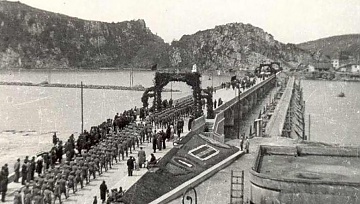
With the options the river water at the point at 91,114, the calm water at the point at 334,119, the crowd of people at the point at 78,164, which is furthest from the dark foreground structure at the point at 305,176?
the calm water at the point at 334,119

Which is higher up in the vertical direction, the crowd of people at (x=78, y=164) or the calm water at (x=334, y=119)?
the crowd of people at (x=78, y=164)

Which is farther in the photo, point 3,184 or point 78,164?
point 78,164

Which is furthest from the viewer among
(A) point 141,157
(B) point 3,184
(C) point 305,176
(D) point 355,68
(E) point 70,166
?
(D) point 355,68

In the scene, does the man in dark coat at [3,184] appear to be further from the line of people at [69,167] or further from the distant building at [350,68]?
the distant building at [350,68]

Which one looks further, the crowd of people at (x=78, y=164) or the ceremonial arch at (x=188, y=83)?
the ceremonial arch at (x=188, y=83)

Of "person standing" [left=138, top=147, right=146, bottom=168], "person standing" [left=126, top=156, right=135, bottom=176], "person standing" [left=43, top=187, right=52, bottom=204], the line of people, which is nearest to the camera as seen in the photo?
"person standing" [left=43, top=187, right=52, bottom=204]

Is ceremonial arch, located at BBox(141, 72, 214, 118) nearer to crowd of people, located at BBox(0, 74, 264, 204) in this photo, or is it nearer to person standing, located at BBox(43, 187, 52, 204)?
crowd of people, located at BBox(0, 74, 264, 204)

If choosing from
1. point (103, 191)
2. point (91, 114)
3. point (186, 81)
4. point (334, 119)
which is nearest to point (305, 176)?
point (103, 191)

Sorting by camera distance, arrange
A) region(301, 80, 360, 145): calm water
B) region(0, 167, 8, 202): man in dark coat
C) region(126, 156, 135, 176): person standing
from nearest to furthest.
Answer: region(0, 167, 8, 202): man in dark coat
region(126, 156, 135, 176): person standing
region(301, 80, 360, 145): calm water

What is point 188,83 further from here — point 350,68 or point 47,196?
point 350,68

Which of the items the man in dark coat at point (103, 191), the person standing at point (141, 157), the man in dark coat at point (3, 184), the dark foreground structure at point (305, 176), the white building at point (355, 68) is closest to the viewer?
the dark foreground structure at point (305, 176)

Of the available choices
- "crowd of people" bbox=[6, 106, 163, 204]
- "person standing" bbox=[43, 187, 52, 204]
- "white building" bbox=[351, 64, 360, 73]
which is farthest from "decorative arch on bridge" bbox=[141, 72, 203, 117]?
"white building" bbox=[351, 64, 360, 73]

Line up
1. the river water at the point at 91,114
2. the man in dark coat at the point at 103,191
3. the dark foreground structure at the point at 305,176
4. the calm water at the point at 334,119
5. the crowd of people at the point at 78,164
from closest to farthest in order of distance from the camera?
the dark foreground structure at the point at 305,176 < the crowd of people at the point at 78,164 < the man in dark coat at the point at 103,191 < the river water at the point at 91,114 < the calm water at the point at 334,119
